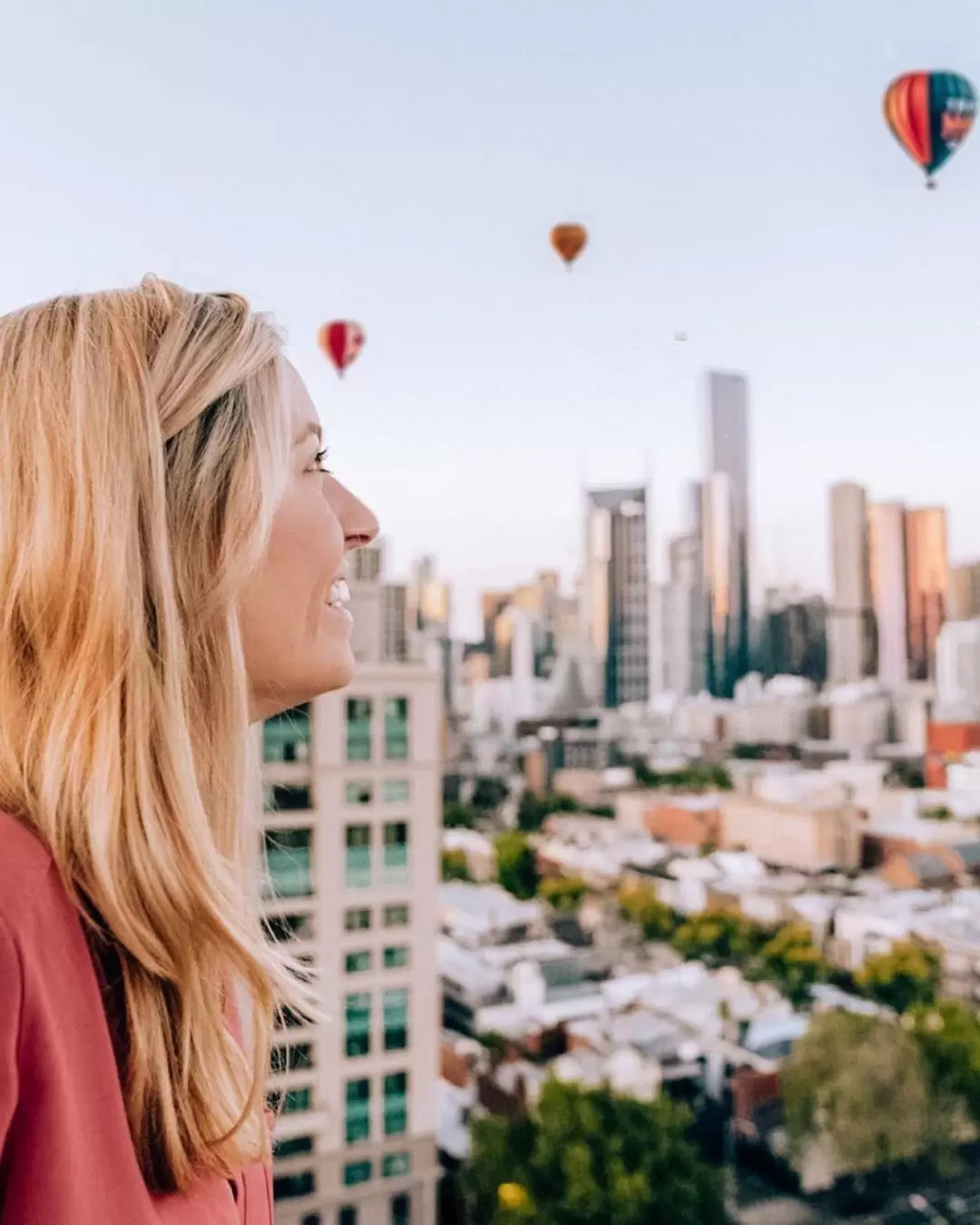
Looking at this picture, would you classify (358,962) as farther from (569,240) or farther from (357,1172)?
(569,240)

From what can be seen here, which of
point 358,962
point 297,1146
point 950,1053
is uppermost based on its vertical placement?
point 358,962

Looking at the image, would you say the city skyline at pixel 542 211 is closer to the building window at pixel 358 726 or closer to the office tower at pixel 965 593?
the office tower at pixel 965 593

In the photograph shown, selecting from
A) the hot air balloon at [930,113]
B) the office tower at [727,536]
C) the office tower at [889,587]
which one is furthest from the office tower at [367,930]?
the hot air balloon at [930,113]

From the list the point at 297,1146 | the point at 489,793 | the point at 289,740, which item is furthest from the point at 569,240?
the point at 297,1146

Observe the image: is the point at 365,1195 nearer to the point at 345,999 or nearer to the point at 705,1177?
the point at 345,999

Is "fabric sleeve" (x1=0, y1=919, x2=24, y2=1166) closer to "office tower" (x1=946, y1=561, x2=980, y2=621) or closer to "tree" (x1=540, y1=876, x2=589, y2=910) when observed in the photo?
"office tower" (x1=946, y1=561, x2=980, y2=621)

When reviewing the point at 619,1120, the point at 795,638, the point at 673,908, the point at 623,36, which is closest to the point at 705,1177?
the point at 619,1120
